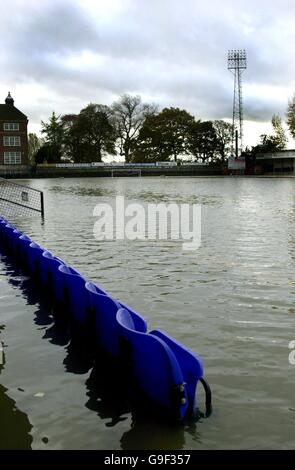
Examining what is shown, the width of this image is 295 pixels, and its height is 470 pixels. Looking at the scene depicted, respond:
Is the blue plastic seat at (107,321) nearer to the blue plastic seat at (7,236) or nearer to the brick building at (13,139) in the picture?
the blue plastic seat at (7,236)

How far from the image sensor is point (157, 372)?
16.2 feet

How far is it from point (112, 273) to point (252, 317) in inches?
167

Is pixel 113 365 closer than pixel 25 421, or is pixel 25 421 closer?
pixel 25 421

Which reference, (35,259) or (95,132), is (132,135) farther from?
(35,259)

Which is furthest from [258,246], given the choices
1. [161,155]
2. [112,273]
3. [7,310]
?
[161,155]

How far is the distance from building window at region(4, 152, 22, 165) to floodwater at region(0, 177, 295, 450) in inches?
4043

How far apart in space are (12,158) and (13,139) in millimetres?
4206

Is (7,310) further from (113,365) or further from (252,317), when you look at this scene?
(252,317)

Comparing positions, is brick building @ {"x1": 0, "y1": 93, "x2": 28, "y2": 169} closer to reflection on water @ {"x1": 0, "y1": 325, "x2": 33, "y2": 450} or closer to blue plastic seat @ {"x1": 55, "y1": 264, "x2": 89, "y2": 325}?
blue plastic seat @ {"x1": 55, "y1": 264, "x2": 89, "y2": 325}

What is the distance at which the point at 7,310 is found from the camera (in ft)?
28.3

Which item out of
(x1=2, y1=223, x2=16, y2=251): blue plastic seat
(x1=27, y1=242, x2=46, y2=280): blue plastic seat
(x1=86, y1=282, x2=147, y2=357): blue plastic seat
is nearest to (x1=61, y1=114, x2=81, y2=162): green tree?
(x1=2, y1=223, x2=16, y2=251): blue plastic seat

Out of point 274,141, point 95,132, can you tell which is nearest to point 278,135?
point 274,141

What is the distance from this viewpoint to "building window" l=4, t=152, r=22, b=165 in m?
112
